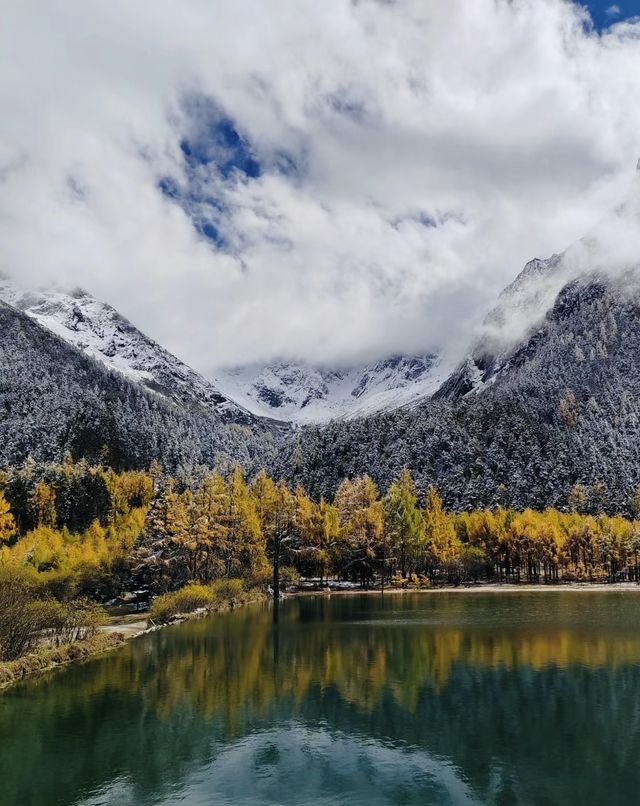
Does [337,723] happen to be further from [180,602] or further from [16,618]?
[180,602]

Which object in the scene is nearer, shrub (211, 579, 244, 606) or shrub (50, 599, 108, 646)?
shrub (50, 599, 108, 646)

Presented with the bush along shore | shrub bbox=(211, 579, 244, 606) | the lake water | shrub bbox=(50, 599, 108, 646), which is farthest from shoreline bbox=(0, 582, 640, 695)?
the lake water

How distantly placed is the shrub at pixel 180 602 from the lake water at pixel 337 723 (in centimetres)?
1330

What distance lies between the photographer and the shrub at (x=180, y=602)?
68.5 metres

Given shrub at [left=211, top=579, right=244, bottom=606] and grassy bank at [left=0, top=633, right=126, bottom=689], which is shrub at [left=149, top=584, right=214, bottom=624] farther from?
grassy bank at [left=0, top=633, right=126, bottom=689]

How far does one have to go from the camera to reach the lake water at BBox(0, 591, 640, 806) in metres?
23.8

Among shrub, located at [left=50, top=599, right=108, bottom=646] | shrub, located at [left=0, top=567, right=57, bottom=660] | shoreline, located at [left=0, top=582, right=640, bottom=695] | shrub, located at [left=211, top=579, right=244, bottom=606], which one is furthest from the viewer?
shrub, located at [left=211, top=579, right=244, bottom=606]

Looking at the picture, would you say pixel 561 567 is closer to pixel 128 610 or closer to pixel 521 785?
pixel 128 610

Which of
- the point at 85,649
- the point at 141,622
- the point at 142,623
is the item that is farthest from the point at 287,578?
the point at 85,649

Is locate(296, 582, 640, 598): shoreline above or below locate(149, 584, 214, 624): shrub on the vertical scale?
below

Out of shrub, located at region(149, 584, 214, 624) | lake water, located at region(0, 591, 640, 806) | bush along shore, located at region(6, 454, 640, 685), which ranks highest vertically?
bush along shore, located at region(6, 454, 640, 685)

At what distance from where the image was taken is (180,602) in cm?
7275

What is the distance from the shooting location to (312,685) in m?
39.2

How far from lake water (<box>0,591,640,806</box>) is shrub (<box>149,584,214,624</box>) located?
13.3 m
